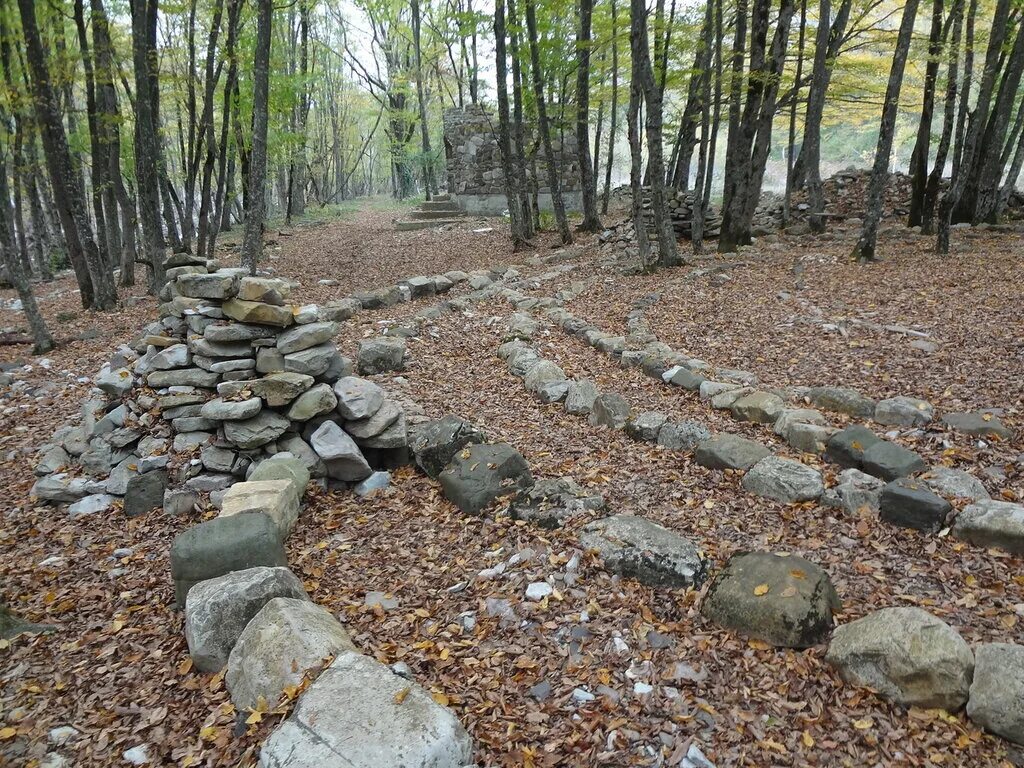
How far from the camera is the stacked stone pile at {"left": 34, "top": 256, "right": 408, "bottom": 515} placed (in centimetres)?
490

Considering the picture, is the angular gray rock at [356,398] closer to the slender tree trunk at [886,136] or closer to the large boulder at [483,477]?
the large boulder at [483,477]

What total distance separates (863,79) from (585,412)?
16931 mm

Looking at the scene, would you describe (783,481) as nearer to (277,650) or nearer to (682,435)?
(682,435)

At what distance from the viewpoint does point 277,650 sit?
2785 mm

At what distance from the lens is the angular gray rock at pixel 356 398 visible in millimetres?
5172

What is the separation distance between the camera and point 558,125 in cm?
1554

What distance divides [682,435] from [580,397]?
129cm

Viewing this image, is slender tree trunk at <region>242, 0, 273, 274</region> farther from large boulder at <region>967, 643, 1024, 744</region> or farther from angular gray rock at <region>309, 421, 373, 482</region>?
large boulder at <region>967, 643, 1024, 744</region>

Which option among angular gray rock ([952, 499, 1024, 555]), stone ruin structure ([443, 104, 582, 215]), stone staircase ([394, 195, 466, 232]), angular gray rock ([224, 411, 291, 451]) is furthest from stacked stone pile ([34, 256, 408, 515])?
stone ruin structure ([443, 104, 582, 215])

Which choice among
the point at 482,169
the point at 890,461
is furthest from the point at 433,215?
Answer: the point at 890,461

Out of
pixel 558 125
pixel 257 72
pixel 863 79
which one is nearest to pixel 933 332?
pixel 257 72

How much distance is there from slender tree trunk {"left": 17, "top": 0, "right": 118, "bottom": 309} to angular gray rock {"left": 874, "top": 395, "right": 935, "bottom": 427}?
1175 cm

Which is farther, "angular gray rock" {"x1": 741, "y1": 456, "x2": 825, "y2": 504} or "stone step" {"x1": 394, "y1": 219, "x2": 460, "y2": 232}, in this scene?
"stone step" {"x1": 394, "y1": 219, "x2": 460, "y2": 232}

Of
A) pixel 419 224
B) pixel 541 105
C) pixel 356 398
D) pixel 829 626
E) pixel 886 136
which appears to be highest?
pixel 541 105
